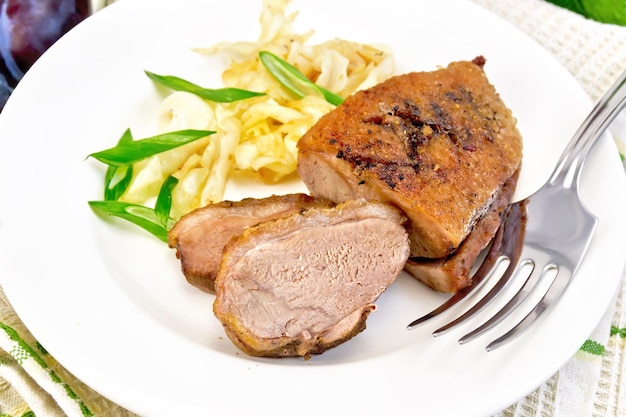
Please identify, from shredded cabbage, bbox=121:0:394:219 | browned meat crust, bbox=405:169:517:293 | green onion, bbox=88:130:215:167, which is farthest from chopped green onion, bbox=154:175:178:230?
browned meat crust, bbox=405:169:517:293

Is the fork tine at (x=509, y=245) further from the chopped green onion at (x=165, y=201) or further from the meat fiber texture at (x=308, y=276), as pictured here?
the chopped green onion at (x=165, y=201)

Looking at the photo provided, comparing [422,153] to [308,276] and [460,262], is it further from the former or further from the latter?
[308,276]

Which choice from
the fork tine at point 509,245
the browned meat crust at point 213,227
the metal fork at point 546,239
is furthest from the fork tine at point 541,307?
the browned meat crust at point 213,227

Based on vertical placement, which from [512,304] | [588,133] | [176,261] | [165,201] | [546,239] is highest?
[588,133]

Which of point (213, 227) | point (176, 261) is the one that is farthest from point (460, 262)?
point (176, 261)

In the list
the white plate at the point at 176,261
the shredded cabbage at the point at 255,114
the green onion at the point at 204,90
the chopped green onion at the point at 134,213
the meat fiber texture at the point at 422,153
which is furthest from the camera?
the green onion at the point at 204,90

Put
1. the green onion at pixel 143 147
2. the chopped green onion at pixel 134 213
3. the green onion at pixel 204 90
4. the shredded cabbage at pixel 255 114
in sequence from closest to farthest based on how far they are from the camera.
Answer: the chopped green onion at pixel 134 213, the green onion at pixel 143 147, the shredded cabbage at pixel 255 114, the green onion at pixel 204 90

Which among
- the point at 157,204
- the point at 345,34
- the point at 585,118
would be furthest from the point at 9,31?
the point at 585,118
